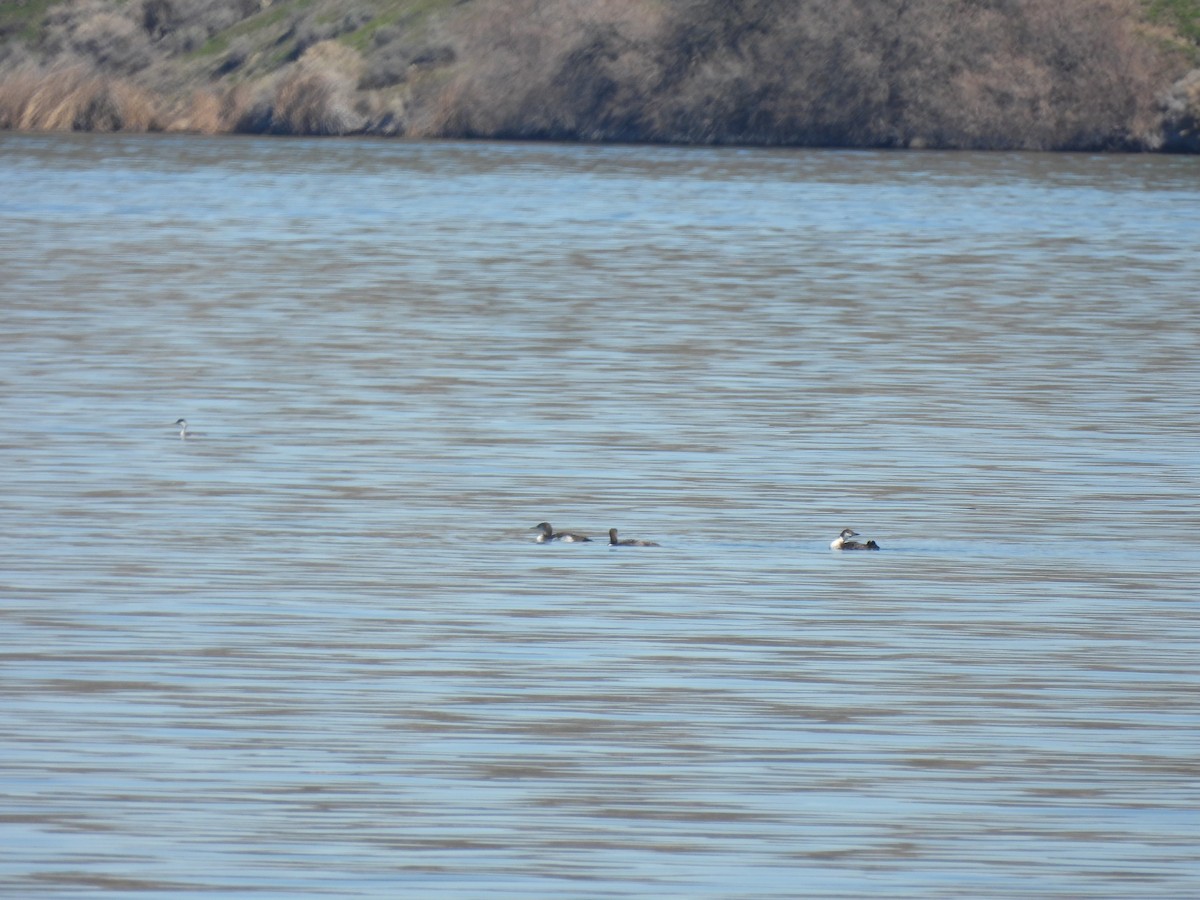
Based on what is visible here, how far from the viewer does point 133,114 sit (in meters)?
73.1

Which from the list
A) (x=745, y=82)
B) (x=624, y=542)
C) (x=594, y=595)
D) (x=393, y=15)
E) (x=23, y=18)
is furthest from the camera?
(x=23, y=18)

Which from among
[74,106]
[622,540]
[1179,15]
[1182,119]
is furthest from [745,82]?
[622,540]

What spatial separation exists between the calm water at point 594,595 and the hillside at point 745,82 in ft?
135

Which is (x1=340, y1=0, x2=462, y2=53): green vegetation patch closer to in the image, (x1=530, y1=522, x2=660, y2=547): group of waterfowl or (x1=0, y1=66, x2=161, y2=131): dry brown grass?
(x1=0, y1=66, x2=161, y2=131): dry brown grass

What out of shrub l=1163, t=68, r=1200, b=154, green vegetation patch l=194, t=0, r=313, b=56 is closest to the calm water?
shrub l=1163, t=68, r=1200, b=154

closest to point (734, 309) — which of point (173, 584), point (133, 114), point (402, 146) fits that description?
point (173, 584)

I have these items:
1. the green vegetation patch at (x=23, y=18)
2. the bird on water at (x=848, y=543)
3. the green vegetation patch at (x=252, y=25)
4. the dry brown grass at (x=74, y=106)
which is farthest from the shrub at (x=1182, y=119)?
the bird on water at (x=848, y=543)

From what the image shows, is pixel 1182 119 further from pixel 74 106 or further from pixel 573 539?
pixel 573 539

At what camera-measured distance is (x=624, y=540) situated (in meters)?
12.0

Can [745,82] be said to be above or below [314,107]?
above

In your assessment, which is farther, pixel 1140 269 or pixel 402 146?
pixel 402 146

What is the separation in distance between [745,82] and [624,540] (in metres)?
57.5

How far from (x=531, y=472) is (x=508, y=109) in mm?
55591

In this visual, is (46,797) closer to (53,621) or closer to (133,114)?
(53,621)
